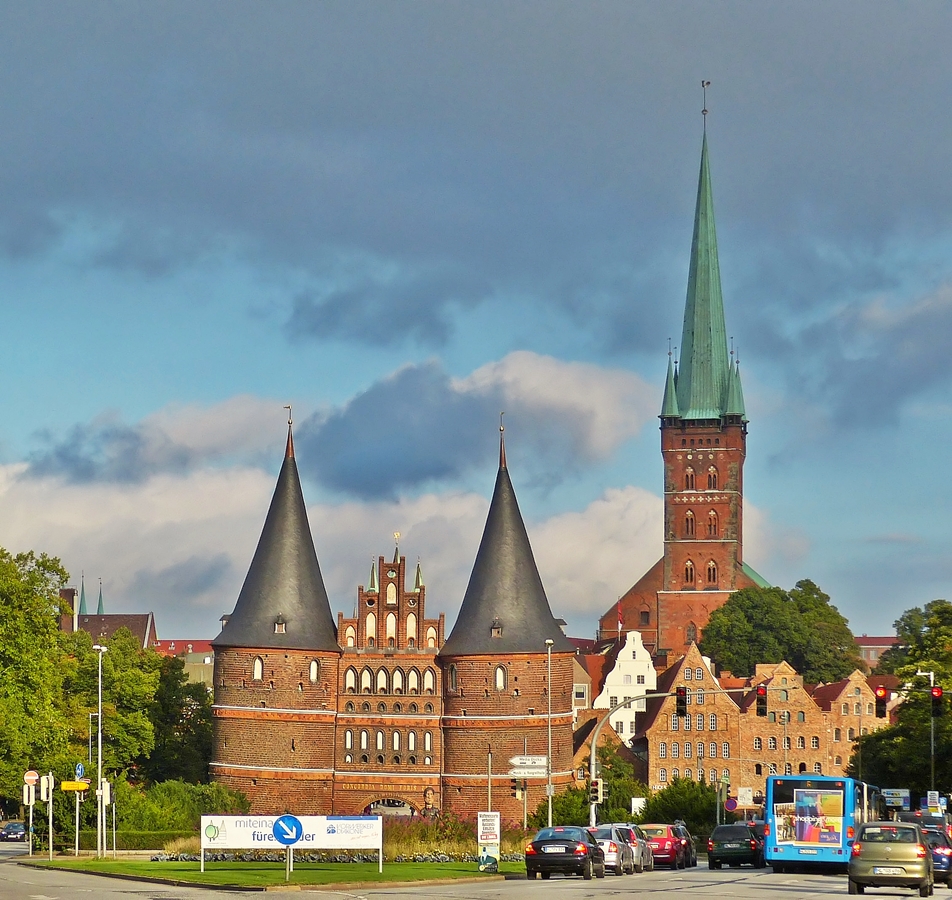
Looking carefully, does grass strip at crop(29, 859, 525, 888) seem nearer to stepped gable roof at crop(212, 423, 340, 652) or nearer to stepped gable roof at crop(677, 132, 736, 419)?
stepped gable roof at crop(212, 423, 340, 652)

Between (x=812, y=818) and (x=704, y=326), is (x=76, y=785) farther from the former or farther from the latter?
(x=704, y=326)

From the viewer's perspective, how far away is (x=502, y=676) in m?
91.3

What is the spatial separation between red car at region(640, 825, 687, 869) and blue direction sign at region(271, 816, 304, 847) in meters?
15.5

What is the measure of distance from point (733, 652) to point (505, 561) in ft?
193

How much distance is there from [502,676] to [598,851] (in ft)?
156

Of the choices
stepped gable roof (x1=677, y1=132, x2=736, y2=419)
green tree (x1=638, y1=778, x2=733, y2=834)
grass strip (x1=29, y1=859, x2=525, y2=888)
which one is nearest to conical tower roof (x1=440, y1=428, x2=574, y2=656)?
green tree (x1=638, y1=778, x2=733, y2=834)

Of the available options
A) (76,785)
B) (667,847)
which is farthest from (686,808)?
(76,785)

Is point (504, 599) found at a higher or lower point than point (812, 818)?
higher

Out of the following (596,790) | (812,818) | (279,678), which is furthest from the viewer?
(279,678)

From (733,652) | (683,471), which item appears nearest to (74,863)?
(733,652)

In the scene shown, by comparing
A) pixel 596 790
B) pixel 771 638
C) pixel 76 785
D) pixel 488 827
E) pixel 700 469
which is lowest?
pixel 488 827

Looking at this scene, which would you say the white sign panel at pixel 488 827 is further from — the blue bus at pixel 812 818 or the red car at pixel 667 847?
the red car at pixel 667 847

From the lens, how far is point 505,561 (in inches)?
3615

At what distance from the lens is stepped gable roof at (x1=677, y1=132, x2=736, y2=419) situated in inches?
6299
